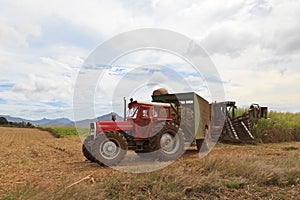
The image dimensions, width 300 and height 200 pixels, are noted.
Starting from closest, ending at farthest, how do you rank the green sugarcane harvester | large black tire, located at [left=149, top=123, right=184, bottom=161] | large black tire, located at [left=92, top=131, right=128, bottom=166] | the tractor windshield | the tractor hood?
large black tire, located at [left=92, top=131, right=128, bottom=166]
the green sugarcane harvester
the tractor hood
large black tire, located at [left=149, top=123, right=184, bottom=161]
the tractor windshield

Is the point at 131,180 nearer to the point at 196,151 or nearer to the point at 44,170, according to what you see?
the point at 44,170

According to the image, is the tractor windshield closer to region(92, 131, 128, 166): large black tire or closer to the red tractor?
the red tractor

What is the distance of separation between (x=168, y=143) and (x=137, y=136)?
113cm

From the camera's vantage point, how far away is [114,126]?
9.79 meters

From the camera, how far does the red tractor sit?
9258mm

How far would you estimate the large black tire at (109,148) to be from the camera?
9.17 metres

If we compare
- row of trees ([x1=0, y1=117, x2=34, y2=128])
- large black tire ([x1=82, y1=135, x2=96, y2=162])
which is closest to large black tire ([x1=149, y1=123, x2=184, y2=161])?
large black tire ([x1=82, y1=135, x2=96, y2=162])

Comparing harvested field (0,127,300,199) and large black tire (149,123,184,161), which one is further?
large black tire (149,123,184,161)

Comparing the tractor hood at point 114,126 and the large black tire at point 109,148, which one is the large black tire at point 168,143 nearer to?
the tractor hood at point 114,126

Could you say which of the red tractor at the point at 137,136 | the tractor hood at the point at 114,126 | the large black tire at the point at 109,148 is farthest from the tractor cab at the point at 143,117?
the large black tire at the point at 109,148

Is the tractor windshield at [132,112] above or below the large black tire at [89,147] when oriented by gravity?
above

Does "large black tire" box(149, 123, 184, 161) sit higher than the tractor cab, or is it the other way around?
the tractor cab

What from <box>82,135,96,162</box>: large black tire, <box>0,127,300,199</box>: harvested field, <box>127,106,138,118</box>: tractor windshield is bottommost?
<box>0,127,300,199</box>: harvested field

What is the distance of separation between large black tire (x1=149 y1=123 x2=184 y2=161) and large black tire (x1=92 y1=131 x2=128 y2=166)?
3.88 feet
